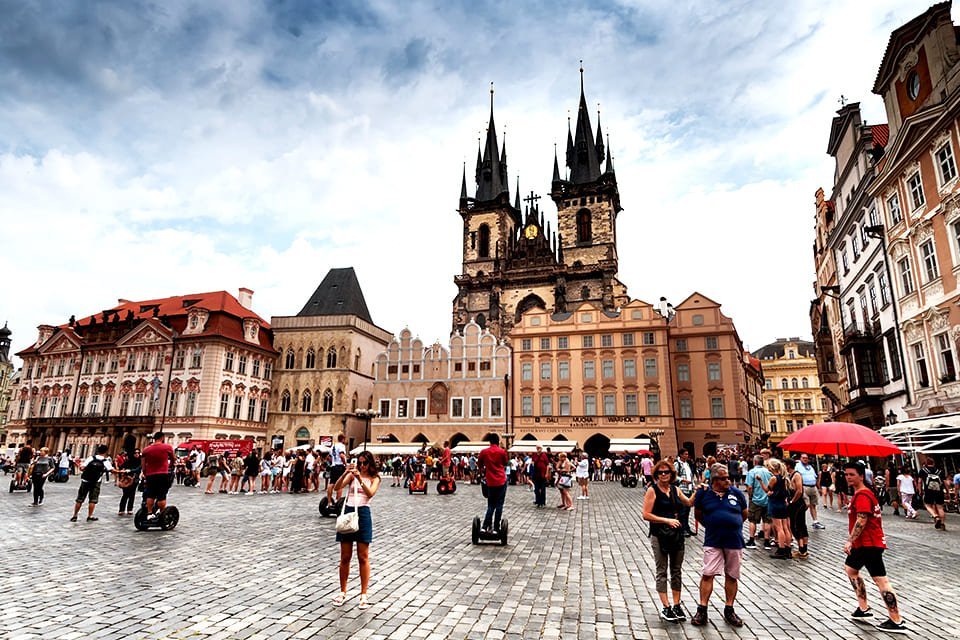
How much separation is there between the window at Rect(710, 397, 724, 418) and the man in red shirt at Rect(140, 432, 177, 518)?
37.5 metres

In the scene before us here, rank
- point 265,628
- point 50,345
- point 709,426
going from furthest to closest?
point 50,345
point 709,426
point 265,628

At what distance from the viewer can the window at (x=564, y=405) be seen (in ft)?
137

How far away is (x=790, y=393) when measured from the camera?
67812 mm

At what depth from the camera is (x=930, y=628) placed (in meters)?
5.54

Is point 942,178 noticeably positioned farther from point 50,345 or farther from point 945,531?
point 50,345

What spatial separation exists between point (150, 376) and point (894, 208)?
4881 cm

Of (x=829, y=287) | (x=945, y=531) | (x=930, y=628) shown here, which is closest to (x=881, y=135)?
(x=829, y=287)

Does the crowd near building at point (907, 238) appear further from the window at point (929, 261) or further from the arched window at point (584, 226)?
the arched window at point (584, 226)

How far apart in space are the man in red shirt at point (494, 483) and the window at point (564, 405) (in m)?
32.8

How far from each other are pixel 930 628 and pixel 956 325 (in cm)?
1616

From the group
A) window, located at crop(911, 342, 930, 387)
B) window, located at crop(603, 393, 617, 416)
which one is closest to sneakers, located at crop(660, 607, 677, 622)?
window, located at crop(911, 342, 930, 387)

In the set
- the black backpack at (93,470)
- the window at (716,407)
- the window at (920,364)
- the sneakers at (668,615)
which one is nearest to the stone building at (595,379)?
the window at (716,407)

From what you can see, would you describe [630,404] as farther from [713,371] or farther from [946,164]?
[946,164]

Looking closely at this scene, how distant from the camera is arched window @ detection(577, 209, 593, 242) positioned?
2482 inches
